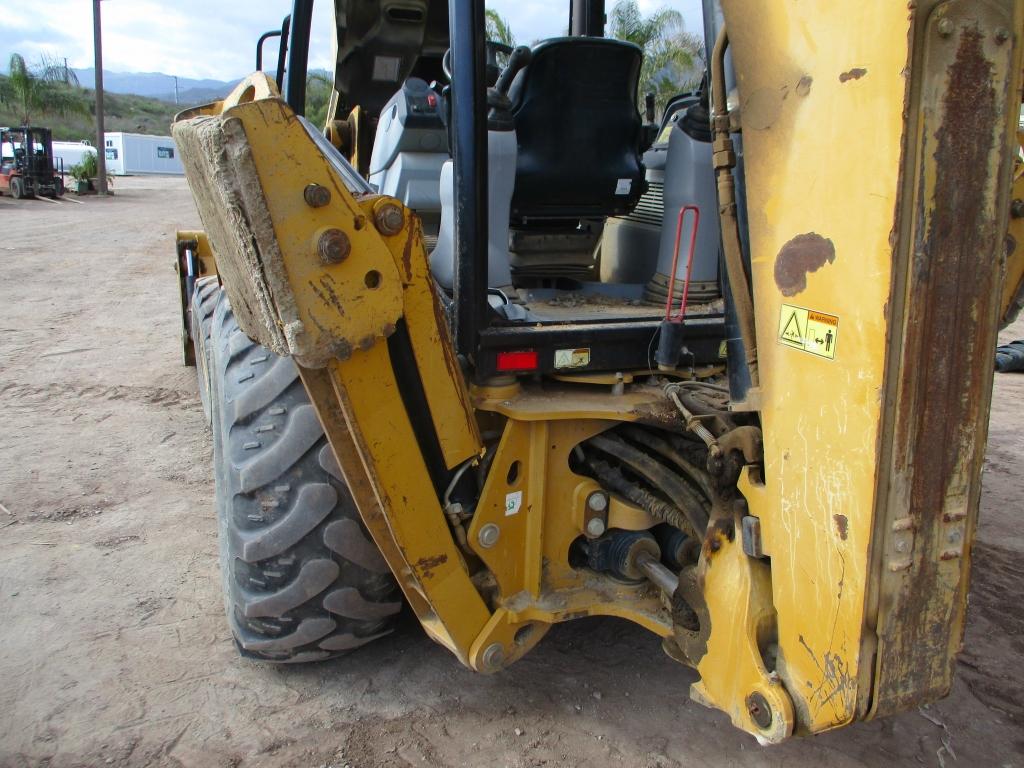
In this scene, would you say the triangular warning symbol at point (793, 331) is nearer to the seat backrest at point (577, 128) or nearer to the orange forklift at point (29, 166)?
the seat backrest at point (577, 128)

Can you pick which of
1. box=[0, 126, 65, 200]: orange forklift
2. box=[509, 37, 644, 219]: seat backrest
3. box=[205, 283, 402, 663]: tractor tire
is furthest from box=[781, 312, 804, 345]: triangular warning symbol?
box=[0, 126, 65, 200]: orange forklift

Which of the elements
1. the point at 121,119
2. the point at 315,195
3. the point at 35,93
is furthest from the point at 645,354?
the point at 121,119

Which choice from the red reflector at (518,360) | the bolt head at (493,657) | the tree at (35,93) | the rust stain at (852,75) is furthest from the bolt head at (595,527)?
the tree at (35,93)

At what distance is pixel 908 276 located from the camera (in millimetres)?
1514

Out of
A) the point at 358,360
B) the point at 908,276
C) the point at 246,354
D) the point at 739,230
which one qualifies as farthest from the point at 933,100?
the point at 246,354

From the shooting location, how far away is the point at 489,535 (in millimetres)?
2389

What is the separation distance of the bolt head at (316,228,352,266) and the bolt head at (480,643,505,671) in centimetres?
126

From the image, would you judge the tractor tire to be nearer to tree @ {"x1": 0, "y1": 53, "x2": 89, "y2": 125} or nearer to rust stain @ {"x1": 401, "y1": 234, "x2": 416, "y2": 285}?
rust stain @ {"x1": 401, "y1": 234, "x2": 416, "y2": 285}

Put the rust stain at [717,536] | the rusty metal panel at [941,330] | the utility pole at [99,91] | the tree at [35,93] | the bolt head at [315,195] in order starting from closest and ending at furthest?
the rusty metal panel at [941,330] → the bolt head at [315,195] → the rust stain at [717,536] → the utility pole at [99,91] → the tree at [35,93]

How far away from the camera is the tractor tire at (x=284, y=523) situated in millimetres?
2402

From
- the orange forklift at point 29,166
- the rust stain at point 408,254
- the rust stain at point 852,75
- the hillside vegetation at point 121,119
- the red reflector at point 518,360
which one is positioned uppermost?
the hillside vegetation at point 121,119

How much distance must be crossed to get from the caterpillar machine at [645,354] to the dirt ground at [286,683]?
0.83 ft

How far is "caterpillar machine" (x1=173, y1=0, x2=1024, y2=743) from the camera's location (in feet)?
5.06

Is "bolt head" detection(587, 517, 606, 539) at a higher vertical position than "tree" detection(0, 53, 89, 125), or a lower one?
lower
